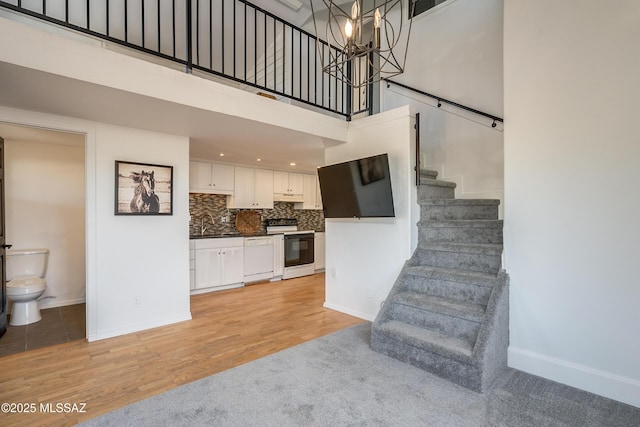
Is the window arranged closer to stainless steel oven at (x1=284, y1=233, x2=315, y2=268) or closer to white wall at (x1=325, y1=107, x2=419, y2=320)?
white wall at (x1=325, y1=107, x2=419, y2=320)

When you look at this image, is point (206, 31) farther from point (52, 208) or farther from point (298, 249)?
point (298, 249)

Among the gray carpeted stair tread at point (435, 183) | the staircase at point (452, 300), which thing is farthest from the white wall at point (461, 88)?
the staircase at point (452, 300)

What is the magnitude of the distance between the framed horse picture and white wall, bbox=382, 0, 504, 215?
3.24m

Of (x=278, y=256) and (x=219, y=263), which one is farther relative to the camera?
(x=278, y=256)

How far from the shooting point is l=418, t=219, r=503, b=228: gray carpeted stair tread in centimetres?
306

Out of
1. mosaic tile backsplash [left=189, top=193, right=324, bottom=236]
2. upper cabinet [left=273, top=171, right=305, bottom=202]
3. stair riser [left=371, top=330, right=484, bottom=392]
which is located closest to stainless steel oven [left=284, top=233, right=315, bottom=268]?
mosaic tile backsplash [left=189, top=193, right=324, bottom=236]

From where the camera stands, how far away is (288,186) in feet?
20.5

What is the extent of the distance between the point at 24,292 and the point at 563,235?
5064mm

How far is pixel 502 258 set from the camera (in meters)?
2.62

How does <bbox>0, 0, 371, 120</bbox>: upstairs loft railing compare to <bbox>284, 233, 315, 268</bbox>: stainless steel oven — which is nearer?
<bbox>0, 0, 371, 120</bbox>: upstairs loft railing

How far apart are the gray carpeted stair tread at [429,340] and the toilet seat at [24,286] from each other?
3655mm

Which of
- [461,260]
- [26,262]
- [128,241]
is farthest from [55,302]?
[461,260]

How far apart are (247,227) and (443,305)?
13.5 feet

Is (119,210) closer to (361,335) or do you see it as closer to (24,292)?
(24,292)
